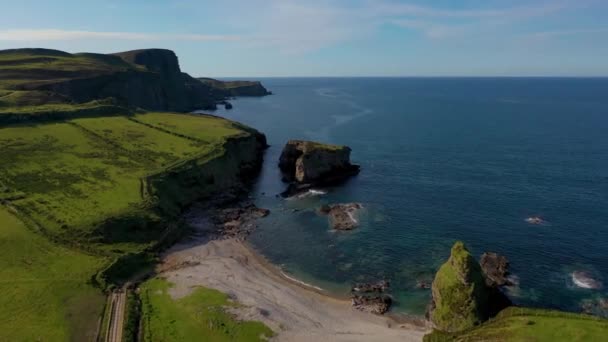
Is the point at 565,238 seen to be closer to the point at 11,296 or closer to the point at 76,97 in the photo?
the point at 11,296

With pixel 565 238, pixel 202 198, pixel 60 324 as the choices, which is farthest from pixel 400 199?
pixel 60 324

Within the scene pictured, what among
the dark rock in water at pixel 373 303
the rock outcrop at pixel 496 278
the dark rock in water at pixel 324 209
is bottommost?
the dark rock in water at pixel 373 303

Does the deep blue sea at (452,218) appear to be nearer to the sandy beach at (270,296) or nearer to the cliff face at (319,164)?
the sandy beach at (270,296)

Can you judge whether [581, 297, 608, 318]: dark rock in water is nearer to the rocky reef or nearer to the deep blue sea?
the deep blue sea

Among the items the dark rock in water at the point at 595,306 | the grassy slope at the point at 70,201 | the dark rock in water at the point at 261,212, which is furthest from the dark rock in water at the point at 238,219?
the dark rock in water at the point at 595,306

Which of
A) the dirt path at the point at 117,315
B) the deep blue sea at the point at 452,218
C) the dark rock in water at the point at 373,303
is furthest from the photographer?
the deep blue sea at the point at 452,218

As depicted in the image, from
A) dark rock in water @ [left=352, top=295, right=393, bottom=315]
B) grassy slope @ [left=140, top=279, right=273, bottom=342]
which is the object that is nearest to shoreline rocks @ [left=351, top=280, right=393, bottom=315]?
dark rock in water @ [left=352, top=295, right=393, bottom=315]
